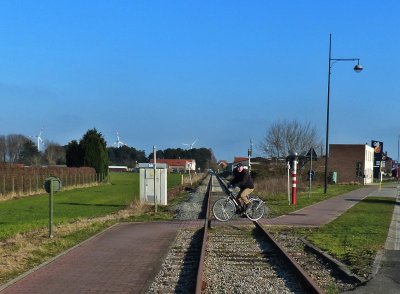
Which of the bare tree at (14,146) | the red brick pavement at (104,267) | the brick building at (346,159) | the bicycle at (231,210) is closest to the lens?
the red brick pavement at (104,267)

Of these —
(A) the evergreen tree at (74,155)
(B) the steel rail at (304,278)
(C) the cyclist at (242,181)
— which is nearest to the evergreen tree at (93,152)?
(A) the evergreen tree at (74,155)

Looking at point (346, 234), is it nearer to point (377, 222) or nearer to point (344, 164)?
point (377, 222)

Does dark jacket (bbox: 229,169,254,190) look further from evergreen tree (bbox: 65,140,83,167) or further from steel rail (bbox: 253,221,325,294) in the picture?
evergreen tree (bbox: 65,140,83,167)

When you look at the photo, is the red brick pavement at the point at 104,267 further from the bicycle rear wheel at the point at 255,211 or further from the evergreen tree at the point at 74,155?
the evergreen tree at the point at 74,155

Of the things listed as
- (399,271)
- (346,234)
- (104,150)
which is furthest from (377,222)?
(104,150)

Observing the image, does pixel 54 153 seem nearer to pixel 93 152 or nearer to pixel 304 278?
pixel 93 152

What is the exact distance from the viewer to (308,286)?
820 cm

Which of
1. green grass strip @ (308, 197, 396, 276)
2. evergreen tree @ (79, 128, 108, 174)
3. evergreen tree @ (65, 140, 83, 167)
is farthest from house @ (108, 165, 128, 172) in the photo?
green grass strip @ (308, 197, 396, 276)

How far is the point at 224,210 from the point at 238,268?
827 cm

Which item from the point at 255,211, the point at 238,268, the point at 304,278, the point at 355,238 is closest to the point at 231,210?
the point at 255,211

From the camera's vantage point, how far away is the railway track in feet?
27.7

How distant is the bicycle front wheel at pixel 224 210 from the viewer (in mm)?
18344

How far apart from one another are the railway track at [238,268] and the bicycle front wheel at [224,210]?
334cm

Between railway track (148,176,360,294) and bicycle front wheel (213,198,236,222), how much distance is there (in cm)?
334
